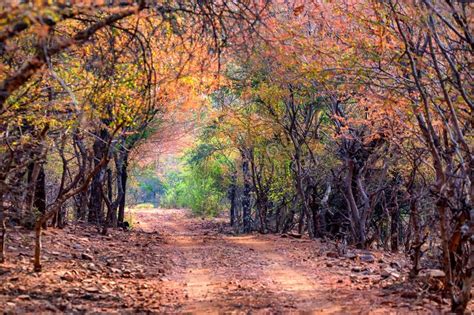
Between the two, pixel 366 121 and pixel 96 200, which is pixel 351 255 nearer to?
pixel 366 121

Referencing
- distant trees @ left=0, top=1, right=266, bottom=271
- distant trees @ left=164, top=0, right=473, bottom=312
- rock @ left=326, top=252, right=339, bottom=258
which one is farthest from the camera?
rock @ left=326, top=252, right=339, bottom=258

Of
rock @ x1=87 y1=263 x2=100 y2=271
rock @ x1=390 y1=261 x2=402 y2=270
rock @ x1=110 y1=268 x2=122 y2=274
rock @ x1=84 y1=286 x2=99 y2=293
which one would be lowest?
rock @ x1=84 y1=286 x2=99 y2=293

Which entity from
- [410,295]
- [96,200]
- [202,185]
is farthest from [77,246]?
[202,185]

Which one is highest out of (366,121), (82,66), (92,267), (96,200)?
(366,121)

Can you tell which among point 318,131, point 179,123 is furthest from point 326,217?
point 179,123

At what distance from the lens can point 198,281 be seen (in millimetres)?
9125

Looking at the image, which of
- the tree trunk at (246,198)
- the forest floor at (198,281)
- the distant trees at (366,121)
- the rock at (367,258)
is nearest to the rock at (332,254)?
the forest floor at (198,281)

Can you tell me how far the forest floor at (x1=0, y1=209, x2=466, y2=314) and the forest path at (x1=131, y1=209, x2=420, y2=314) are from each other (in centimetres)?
1

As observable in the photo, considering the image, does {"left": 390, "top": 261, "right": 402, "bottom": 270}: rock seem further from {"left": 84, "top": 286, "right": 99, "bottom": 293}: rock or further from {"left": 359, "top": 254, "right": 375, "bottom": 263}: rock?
{"left": 84, "top": 286, "right": 99, "bottom": 293}: rock

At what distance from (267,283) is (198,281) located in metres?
1.19

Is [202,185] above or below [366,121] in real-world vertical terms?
below

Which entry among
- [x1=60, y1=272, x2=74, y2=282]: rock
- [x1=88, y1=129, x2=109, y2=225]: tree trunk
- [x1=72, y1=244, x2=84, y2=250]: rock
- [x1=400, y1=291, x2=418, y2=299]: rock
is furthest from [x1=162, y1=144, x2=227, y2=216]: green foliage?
[x1=400, y1=291, x2=418, y2=299]: rock

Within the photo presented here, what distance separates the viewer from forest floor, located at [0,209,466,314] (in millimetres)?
6750

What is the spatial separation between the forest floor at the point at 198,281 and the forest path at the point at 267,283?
0.05 ft
